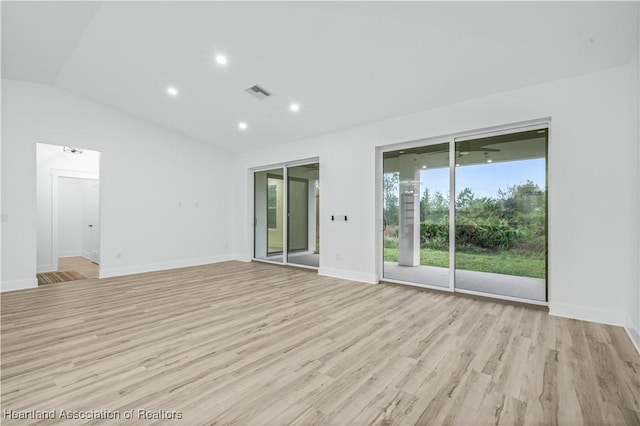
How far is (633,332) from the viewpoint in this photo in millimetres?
2824

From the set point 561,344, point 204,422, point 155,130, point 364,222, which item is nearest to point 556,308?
point 561,344

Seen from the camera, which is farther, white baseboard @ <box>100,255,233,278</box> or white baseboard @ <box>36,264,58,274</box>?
white baseboard @ <box>36,264,58,274</box>

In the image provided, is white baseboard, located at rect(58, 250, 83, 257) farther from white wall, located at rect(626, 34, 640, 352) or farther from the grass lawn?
white wall, located at rect(626, 34, 640, 352)

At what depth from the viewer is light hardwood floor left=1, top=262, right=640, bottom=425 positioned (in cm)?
183

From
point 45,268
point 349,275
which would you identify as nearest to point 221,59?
point 349,275

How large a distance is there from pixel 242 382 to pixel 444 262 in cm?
355

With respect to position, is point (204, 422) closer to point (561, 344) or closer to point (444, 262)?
point (561, 344)

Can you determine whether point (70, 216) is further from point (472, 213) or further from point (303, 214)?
point (472, 213)

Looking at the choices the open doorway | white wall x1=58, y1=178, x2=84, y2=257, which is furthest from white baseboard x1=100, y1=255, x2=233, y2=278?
white wall x1=58, y1=178, x2=84, y2=257

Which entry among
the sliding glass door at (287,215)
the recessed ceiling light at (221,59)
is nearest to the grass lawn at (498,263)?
the sliding glass door at (287,215)

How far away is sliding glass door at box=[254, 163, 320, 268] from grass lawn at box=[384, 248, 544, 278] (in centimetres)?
288

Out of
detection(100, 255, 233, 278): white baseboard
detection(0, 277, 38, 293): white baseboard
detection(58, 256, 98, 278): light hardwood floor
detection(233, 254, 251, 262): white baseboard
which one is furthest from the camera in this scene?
detection(233, 254, 251, 262): white baseboard

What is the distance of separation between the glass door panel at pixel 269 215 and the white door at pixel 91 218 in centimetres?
427

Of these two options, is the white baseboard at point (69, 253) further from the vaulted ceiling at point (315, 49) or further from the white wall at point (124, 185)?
the vaulted ceiling at point (315, 49)
